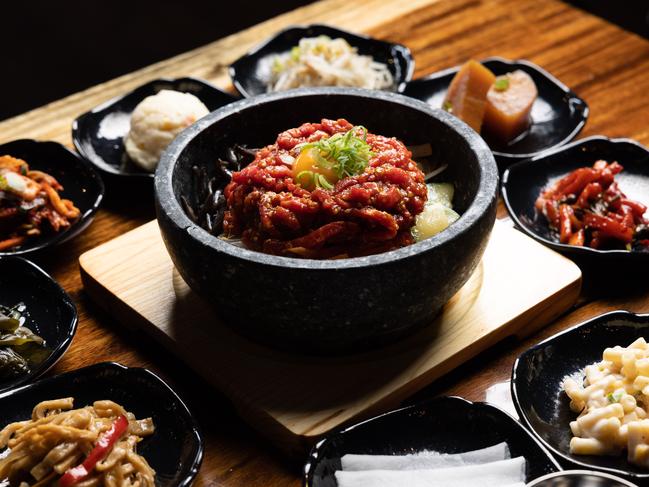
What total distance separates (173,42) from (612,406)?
6583 millimetres

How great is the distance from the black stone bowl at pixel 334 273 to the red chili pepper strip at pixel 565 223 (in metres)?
0.59

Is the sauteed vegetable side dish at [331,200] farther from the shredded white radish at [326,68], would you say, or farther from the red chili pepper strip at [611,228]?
the shredded white radish at [326,68]

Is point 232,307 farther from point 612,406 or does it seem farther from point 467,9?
point 467,9

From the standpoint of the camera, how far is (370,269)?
270cm

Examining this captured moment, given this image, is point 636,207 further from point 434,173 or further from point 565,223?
point 434,173

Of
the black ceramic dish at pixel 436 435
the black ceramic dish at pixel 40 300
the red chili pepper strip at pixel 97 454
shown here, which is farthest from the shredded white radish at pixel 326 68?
the red chili pepper strip at pixel 97 454

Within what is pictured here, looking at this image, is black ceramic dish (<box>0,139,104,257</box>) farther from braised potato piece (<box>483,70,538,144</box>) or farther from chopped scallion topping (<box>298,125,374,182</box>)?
braised potato piece (<box>483,70,538,144</box>)

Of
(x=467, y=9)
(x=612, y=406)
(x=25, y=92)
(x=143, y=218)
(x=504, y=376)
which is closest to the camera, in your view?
(x=612, y=406)

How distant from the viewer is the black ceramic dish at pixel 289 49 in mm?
4848

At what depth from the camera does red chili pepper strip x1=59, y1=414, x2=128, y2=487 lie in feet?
8.17

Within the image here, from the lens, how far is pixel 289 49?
5.16 meters

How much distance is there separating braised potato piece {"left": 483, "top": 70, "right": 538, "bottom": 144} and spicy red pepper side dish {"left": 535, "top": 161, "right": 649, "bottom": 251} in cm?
51

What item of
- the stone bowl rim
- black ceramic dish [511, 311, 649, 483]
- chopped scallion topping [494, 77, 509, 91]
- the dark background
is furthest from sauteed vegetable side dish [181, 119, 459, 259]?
the dark background

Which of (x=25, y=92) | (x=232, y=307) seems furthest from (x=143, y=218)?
(x=25, y=92)
